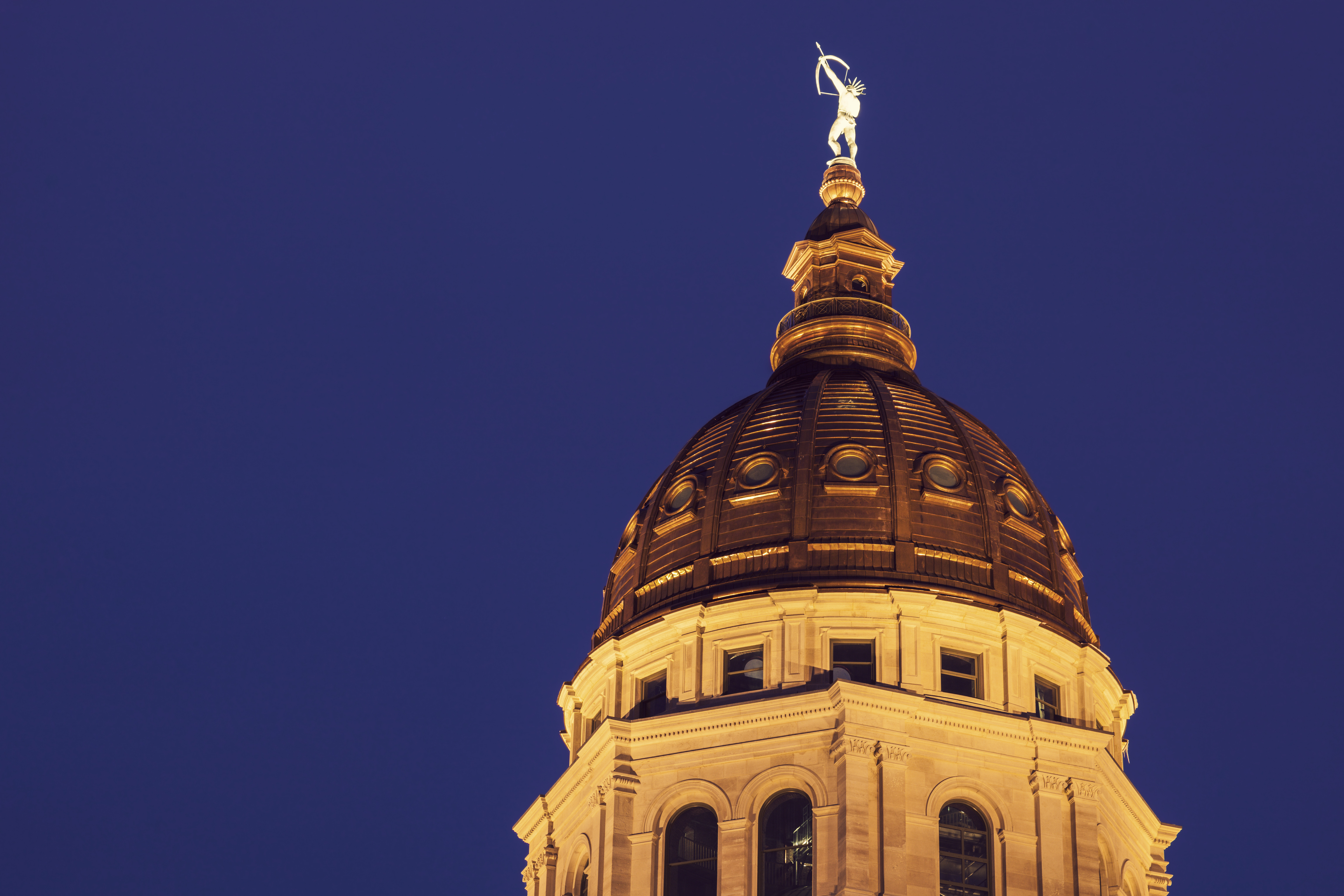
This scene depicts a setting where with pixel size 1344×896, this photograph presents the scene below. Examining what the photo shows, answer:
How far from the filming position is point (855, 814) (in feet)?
284

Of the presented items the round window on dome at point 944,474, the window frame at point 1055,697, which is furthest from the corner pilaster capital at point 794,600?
the window frame at point 1055,697

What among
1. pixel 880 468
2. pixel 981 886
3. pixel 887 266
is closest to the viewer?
pixel 981 886

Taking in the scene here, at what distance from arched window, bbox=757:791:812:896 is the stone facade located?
391 mm

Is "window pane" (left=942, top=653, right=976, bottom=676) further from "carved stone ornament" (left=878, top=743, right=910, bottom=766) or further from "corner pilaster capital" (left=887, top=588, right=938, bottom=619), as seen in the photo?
"carved stone ornament" (left=878, top=743, right=910, bottom=766)

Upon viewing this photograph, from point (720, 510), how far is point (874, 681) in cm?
903

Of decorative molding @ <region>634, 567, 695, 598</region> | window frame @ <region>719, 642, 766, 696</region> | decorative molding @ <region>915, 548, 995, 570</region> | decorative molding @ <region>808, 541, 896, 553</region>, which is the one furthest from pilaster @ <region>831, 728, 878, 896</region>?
decorative molding @ <region>634, 567, 695, 598</region>

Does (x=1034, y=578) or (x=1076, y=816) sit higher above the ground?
(x=1034, y=578)

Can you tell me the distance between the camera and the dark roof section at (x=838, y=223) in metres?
108

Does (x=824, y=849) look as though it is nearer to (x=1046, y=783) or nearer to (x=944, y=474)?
(x=1046, y=783)

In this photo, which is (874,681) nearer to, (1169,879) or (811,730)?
(811,730)

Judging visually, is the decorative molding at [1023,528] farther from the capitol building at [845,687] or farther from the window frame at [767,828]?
the window frame at [767,828]

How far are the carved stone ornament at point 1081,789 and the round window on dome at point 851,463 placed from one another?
12453 millimetres

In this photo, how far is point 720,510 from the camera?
96188 mm

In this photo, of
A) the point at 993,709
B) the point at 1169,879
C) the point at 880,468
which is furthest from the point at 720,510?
the point at 1169,879
